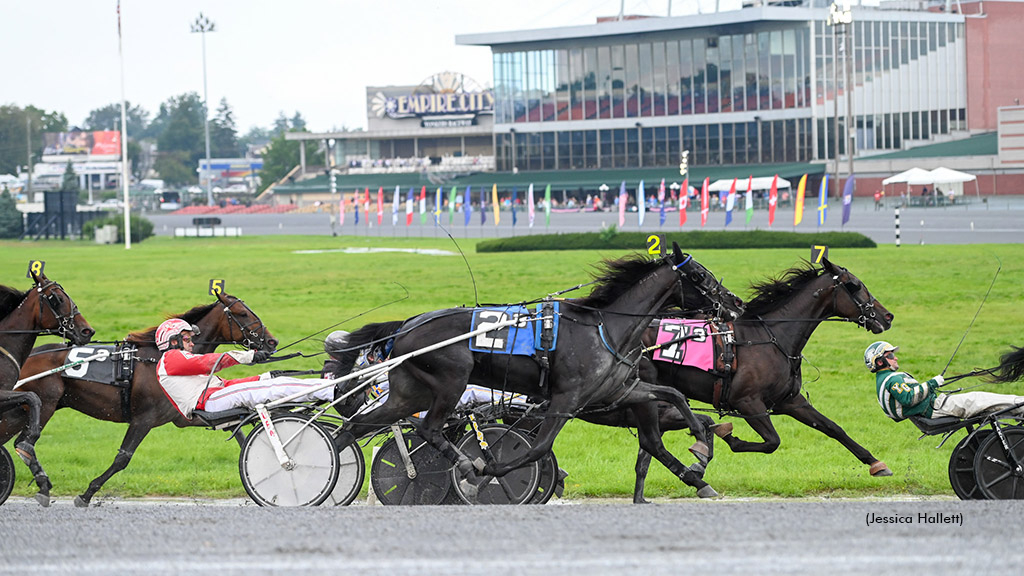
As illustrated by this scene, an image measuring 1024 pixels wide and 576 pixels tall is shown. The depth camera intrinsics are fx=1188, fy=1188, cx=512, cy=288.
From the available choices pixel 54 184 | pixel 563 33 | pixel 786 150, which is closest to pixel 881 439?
pixel 786 150

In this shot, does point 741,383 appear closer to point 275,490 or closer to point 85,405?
point 275,490

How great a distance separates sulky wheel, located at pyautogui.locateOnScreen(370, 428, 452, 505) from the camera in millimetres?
7984

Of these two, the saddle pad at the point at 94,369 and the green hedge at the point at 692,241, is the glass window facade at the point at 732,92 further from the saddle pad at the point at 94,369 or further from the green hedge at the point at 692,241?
the saddle pad at the point at 94,369

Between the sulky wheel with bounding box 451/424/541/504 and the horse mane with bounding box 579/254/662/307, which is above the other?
the horse mane with bounding box 579/254/662/307

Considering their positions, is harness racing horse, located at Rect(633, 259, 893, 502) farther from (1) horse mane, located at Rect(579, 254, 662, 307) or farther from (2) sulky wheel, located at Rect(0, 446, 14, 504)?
(2) sulky wheel, located at Rect(0, 446, 14, 504)

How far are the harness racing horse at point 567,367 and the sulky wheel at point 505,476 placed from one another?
110 mm

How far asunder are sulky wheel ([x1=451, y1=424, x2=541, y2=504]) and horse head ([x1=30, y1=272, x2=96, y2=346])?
2953mm

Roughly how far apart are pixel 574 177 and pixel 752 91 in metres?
12.8

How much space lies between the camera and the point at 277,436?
786cm

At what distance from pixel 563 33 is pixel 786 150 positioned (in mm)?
16664

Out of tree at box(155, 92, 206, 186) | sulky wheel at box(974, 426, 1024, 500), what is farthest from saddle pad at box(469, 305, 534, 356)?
tree at box(155, 92, 206, 186)

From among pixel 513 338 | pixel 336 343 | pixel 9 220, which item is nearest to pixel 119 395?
pixel 336 343

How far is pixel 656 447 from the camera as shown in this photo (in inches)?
311

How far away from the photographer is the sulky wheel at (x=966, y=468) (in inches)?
297
